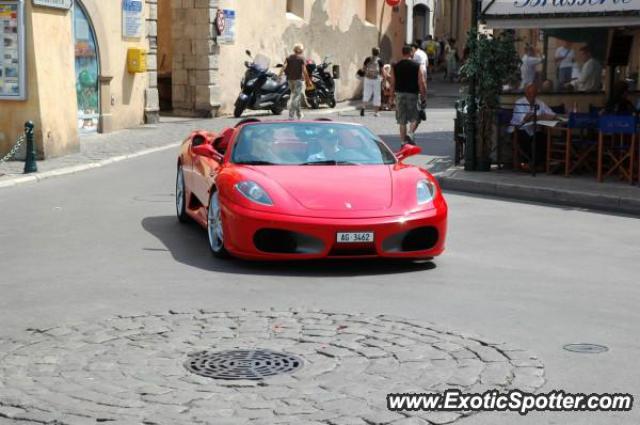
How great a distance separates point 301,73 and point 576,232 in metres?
17.2

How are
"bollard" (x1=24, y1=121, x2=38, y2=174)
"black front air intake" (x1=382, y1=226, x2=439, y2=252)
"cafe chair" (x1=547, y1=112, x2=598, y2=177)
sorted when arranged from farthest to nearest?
"bollard" (x1=24, y1=121, x2=38, y2=174)
"cafe chair" (x1=547, y1=112, x2=598, y2=177)
"black front air intake" (x1=382, y1=226, x2=439, y2=252)

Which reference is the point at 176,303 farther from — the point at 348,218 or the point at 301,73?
the point at 301,73

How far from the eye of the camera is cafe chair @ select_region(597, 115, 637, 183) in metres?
16.9

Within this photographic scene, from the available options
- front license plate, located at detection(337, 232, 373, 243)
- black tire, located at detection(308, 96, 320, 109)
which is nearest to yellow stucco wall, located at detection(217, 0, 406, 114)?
black tire, located at detection(308, 96, 320, 109)

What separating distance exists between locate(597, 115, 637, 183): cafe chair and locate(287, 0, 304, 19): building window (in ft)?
66.1

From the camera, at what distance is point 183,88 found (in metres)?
32.0

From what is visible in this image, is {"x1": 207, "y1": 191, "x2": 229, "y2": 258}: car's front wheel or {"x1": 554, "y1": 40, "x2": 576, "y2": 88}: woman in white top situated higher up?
{"x1": 554, "y1": 40, "x2": 576, "y2": 88}: woman in white top

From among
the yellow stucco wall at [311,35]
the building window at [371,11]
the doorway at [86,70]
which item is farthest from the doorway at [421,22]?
the doorway at [86,70]

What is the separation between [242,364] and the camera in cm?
696

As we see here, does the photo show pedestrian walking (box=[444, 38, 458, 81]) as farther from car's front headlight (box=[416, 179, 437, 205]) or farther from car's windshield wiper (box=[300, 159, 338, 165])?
car's front headlight (box=[416, 179, 437, 205])

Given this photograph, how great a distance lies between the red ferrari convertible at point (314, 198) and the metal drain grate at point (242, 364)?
3016mm

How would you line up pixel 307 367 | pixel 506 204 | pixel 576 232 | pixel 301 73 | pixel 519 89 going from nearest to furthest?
1. pixel 307 367
2. pixel 576 232
3. pixel 506 204
4. pixel 519 89
5. pixel 301 73

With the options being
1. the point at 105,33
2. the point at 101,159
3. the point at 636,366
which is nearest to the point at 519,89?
the point at 101,159

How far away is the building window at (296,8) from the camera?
37344mm
